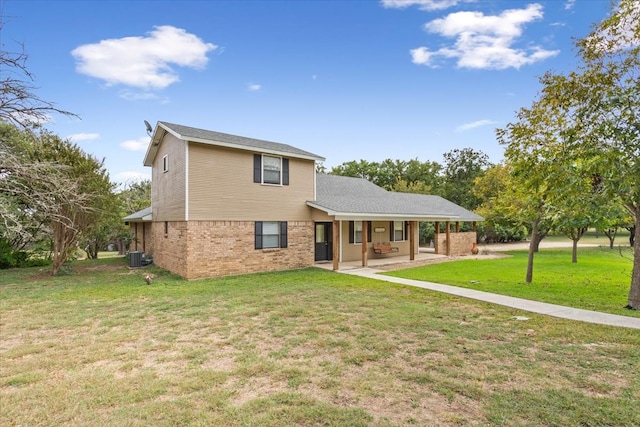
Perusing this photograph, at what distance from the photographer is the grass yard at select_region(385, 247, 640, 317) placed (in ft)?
28.8

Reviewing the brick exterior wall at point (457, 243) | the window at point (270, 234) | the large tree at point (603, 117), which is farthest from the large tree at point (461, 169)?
the large tree at point (603, 117)

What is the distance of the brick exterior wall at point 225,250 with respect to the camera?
1237 cm

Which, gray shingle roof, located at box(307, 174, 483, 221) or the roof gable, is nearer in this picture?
the roof gable

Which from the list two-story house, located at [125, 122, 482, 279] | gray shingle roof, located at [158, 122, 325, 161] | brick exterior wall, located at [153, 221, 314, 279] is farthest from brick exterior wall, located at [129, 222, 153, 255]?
gray shingle roof, located at [158, 122, 325, 161]

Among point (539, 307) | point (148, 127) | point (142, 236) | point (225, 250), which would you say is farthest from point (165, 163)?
point (539, 307)

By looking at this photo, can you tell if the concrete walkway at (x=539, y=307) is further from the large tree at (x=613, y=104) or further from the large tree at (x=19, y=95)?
the large tree at (x=19, y=95)

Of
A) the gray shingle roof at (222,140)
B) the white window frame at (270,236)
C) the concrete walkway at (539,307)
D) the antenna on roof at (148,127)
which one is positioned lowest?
the concrete walkway at (539,307)

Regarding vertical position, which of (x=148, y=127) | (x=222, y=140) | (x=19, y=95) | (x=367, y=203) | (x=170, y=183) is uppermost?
(x=148, y=127)

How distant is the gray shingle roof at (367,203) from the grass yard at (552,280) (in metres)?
2.93

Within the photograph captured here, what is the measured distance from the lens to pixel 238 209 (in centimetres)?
1338

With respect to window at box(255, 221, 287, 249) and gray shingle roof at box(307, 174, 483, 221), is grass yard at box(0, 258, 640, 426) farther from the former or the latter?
gray shingle roof at box(307, 174, 483, 221)

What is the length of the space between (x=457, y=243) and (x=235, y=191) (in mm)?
15393

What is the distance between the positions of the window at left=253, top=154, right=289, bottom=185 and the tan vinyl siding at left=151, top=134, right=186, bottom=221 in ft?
9.33

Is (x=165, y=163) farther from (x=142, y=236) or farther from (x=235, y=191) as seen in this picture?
(x=142, y=236)
